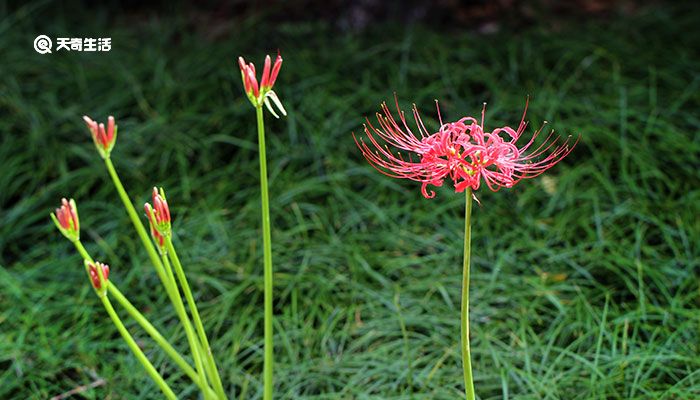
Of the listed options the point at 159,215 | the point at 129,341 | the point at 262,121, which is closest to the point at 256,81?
the point at 262,121

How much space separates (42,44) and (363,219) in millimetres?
1927

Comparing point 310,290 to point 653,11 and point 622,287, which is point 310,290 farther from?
point 653,11

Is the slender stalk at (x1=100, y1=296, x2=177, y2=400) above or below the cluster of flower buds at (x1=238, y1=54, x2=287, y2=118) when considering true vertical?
below

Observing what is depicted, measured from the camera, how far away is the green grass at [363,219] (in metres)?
2.01

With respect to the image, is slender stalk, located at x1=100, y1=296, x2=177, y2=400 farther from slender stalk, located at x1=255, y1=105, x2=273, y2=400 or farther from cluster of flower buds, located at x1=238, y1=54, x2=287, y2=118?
cluster of flower buds, located at x1=238, y1=54, x2=287, y2=118

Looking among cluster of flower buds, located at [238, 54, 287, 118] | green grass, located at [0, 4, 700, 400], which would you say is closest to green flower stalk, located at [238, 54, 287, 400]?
cluster of flower buds, located at [238, 54, 287, 118]

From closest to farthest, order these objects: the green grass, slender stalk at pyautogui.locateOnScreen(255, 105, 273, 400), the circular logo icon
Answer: slender stalk at pyautogui.locateOnScreen(255, 105, 273, 400) → the green grass → the circular logo icon

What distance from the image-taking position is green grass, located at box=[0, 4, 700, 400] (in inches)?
79.3

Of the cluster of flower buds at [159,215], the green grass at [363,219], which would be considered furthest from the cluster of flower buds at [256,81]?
the green grass at [363,219]

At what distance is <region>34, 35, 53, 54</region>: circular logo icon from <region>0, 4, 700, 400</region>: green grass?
46mm

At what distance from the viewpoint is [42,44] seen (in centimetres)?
374

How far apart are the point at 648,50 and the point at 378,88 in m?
1.06

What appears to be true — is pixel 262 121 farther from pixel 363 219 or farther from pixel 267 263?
pixel 363 219

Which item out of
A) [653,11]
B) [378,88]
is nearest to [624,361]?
[378,88]
